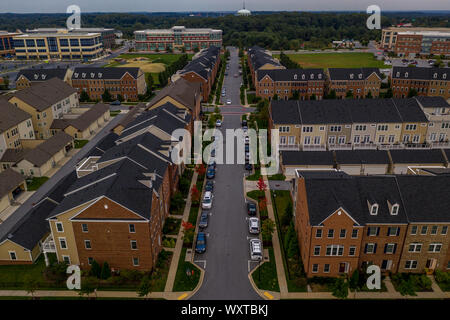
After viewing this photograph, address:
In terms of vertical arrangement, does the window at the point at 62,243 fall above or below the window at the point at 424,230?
below

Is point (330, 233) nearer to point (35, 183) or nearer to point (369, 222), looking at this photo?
point (369, 222)

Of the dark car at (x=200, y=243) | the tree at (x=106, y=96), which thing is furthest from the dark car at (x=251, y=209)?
the tree at (x=106, y=96)

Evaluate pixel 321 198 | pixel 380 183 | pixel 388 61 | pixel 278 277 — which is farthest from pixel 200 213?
pixel 388 61

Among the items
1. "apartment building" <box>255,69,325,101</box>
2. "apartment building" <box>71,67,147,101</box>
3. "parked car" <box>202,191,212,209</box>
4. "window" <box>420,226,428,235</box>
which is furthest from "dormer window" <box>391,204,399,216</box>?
"apartment building" <box>71,67,147,101</box>

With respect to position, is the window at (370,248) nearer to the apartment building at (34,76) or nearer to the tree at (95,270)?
the tree at (95,270)

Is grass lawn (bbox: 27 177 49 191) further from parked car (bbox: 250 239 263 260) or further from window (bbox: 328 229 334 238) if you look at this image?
window (bbox: 328 229 334 238)

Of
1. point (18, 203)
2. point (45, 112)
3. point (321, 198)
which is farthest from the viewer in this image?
point (45, 112)

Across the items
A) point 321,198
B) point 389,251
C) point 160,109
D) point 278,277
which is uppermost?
point 160,109

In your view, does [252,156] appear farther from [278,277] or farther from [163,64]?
[163,64]
